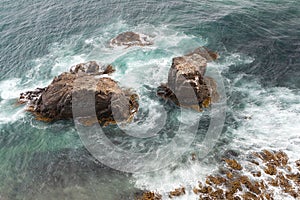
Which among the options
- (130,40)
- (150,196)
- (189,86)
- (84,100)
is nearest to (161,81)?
(189,86)

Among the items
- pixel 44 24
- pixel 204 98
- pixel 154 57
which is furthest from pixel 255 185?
pixel 44 24

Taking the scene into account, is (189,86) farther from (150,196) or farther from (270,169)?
(150,196)

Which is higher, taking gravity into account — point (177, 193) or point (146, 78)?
point (146, 78)

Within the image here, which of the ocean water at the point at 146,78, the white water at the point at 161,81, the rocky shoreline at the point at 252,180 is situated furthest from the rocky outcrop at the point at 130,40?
the rocky shoreline at the point at 252,180

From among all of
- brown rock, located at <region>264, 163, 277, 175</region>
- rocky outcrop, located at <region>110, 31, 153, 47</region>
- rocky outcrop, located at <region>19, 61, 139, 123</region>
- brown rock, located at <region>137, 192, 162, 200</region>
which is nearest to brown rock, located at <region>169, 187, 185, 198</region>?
brown rock, located at <region>137, 192, 162, 200</region>

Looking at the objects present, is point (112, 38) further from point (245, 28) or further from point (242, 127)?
point (242, 127)

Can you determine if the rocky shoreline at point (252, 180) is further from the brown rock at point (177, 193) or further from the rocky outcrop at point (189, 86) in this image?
the rocky outcrop at point (189, 86)

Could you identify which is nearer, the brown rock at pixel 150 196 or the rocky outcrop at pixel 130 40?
the brown rock at pixel 150 196
